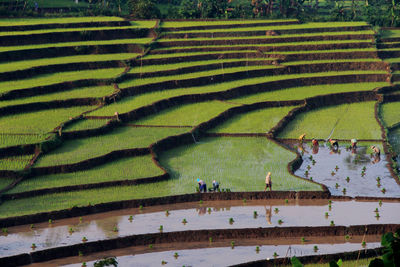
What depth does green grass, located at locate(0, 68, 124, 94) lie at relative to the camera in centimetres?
2775

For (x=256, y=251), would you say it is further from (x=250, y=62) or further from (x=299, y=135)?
(x=250, y=62)

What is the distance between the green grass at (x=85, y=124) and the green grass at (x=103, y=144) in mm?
456

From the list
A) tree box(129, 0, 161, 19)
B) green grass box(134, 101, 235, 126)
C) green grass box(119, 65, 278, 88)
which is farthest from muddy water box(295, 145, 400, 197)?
tree box(129, 0, 161, 19)

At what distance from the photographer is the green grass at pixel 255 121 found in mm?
26547

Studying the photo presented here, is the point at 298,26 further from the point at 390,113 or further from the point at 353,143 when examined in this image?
the point at 353,143

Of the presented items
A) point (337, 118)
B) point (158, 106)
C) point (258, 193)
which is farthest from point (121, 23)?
point (258, 193)

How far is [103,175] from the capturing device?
21.4 m

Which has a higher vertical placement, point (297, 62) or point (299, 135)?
point (297, 62)

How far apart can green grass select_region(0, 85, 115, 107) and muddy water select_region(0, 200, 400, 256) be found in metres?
8.72

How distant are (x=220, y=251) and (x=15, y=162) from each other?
7.66m

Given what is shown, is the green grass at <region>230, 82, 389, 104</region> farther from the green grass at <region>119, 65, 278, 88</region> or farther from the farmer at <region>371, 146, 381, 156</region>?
the farmer at <region>371, 146, 381, 156</region>

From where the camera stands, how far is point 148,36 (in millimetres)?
36406

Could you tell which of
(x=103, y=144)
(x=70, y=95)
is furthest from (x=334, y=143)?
(x=70, y=95)

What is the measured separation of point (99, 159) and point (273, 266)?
809cm
